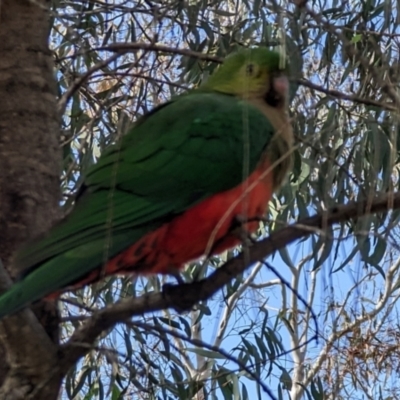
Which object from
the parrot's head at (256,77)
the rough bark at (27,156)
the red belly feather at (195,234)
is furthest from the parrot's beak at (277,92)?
the rough bark at (27,156)

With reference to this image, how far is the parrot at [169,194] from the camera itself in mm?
1479

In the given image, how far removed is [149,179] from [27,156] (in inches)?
9.3

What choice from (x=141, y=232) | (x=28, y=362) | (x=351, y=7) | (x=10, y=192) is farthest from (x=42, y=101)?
(x=351, y=7)

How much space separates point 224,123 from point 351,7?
1023mm

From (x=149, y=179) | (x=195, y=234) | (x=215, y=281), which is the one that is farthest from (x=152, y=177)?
(x=215, y=281)

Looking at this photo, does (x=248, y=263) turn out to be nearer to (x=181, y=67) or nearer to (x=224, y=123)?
(x=224, y=123)

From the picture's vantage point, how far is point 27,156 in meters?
1.69

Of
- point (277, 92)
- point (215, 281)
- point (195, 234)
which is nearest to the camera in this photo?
point (215, 281)

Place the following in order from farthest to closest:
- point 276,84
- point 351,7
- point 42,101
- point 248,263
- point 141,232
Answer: point 351,7
point 276,84
point 42,101
point 141,232
point 248,263

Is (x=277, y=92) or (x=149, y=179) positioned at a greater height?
(x=277, y=92)

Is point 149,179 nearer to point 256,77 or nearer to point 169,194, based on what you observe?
point 169,194

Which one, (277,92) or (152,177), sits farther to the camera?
(277,92)

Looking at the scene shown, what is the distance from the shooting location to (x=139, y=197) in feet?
5.46

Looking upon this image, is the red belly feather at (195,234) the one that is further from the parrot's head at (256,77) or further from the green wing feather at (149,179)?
the parrot's head at (256,77)
